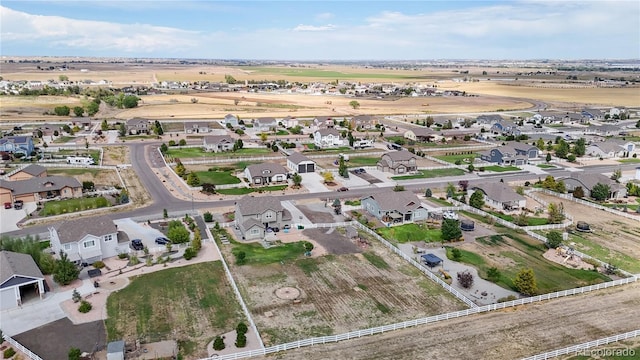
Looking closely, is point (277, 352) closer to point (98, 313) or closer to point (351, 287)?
point (351, 287)

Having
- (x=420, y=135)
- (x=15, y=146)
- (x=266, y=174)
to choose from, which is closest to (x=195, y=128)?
(x=15, y=146)

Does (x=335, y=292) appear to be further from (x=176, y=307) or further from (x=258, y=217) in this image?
(x=258, y=217)

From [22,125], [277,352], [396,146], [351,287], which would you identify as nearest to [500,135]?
[396,146]

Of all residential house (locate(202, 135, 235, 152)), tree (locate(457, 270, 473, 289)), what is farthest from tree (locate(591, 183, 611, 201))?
residential house (locate(202, 135, 235, 152))

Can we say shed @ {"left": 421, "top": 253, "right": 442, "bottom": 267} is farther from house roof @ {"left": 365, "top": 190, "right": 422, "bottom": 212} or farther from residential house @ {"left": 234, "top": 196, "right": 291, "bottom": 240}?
residential house @ {"left": 234, "top": 196, "right": 291, "bottom": 240}

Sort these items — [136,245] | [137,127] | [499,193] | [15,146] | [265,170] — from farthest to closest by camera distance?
[137,127], [15,146], [265,170], [499,193], [136,245]
